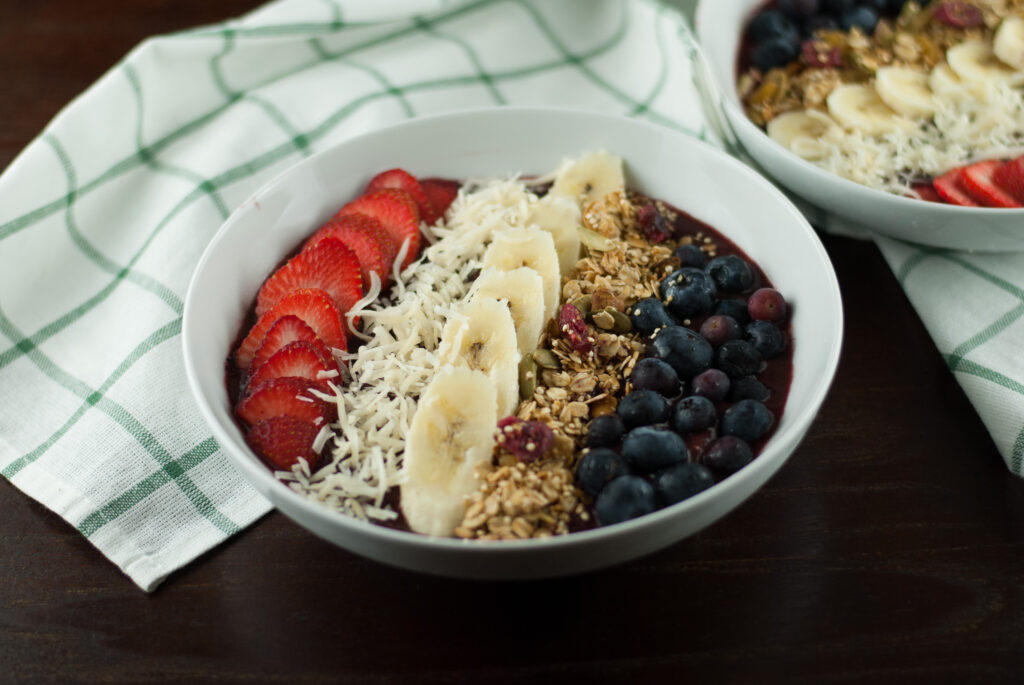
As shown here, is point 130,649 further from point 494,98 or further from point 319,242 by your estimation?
point 494,98

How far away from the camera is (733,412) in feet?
4.98

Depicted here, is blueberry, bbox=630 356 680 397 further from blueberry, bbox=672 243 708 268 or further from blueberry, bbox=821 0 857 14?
blueberry, bbox=821 0 857 14

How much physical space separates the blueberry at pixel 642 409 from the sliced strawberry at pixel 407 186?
0.68 meters

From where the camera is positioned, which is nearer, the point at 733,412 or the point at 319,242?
the point at 733,412

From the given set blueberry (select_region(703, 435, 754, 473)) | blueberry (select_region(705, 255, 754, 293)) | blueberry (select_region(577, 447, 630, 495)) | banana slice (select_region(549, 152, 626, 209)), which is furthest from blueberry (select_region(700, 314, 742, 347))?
banana slice (select_region(549, 152, 626, 209))

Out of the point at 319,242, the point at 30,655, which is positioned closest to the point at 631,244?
the point at 319,242

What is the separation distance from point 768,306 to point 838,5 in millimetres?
1192

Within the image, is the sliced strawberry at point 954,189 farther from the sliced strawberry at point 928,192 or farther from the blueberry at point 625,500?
the blueberry at point 625,500

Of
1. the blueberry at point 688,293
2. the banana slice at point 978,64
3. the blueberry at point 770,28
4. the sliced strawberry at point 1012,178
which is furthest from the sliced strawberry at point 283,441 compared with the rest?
the banana slice at point 978,64

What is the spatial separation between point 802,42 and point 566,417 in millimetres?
1462

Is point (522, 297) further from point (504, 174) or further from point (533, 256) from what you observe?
point (504, 174)

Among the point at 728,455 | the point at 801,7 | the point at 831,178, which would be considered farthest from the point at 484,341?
the point at 801,7

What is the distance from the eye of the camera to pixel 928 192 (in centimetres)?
199

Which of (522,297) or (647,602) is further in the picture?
(522,297)
